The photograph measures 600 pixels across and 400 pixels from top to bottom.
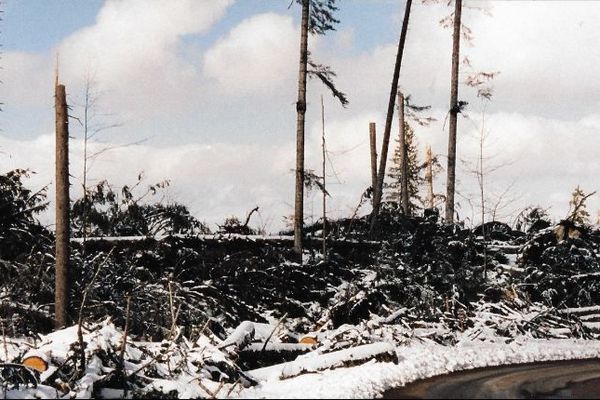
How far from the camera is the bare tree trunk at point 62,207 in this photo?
45.0ft

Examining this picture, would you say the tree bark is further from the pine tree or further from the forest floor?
the pine tree

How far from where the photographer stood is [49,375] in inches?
400

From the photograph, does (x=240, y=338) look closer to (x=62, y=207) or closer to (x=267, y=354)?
(x=267, y=354)

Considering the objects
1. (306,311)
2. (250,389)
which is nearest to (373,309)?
(306,311)

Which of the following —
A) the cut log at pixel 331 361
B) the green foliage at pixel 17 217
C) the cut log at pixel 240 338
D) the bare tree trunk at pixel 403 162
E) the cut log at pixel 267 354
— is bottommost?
the cut log at pixel 267 354

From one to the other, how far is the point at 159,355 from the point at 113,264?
560 centimetres

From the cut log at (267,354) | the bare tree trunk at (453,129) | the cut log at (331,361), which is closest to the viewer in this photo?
the cut log at (331,361)

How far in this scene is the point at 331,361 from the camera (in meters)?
11.2

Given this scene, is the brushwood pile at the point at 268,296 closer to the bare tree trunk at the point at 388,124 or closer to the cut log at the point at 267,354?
the cut log at the point at 267,354

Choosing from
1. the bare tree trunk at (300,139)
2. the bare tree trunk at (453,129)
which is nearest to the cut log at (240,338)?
the bare tree trunk at (300,139)

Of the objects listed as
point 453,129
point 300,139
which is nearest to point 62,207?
point 300,139

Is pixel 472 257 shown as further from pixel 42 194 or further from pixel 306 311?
pixel 42 194

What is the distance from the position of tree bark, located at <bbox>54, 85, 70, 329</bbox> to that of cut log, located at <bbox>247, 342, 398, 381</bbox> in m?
4.91

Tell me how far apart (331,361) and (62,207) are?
22.6ft
